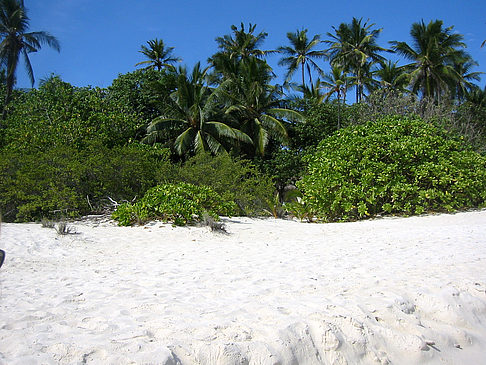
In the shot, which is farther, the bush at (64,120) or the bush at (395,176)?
the bush at (64,120)

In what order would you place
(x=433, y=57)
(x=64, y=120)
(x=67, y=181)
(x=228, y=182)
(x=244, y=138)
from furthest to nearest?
1. (x=433, y=57)
2. (x=244, y=138)
3. (x=64, y=120)
4. (x=228, y=182)
5. (x=67, y=181)

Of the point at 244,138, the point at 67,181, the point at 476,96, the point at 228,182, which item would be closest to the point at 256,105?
the point at 244,138

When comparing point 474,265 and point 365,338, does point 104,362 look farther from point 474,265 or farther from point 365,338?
point 474,265

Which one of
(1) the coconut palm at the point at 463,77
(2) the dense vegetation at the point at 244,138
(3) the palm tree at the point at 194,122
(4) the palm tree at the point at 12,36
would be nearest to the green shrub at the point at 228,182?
(2) the dense vegetation at the point at 244,138

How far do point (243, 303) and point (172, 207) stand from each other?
5365 millimetres

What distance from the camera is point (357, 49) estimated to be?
96.1 feet

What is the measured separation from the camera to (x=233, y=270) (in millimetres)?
5059

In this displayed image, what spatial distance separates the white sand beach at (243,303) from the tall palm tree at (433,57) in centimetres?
2364

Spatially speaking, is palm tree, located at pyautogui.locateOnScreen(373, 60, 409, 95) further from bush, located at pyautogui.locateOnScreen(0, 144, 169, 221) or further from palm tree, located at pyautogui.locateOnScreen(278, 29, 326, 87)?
bush, located at pyautogui.locateOnScreen(0, 144, 169, 221)

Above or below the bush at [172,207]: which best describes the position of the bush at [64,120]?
above

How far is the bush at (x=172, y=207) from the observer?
8641 mm

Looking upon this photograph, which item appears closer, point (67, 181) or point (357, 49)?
point (67, 181)

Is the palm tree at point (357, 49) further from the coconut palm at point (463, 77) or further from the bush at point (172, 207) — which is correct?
the bush at point (172, 207)

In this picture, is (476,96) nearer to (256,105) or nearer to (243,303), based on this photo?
(256,105)
